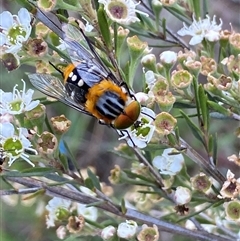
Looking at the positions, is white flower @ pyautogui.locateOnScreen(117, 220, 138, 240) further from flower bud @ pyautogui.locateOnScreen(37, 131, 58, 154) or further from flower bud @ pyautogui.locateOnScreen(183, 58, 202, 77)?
flower bud @ pyautogui.locateOnScreen(183, 58, 202, 77)

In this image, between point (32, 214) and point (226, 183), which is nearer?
point (226, 183)

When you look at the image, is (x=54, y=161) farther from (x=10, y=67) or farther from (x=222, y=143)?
(x=222, y=143)

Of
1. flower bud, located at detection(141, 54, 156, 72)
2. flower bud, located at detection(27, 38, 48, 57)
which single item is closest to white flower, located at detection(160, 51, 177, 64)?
flower bud, located at detection(141, 54, 156, 72)

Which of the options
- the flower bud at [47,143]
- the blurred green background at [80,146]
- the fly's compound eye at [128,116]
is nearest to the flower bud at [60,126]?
the flower bud at [47,143]

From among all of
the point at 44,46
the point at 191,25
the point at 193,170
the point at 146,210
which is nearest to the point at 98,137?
the point at 193,170

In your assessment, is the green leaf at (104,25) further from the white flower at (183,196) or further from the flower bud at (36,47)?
the white flower at (183,196)
